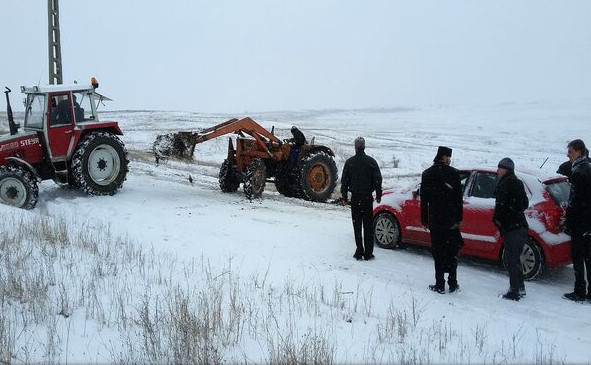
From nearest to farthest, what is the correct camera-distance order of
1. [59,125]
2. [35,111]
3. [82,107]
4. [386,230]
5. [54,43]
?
[386,230], [59,125], [35,111], [82,107], [54,43]

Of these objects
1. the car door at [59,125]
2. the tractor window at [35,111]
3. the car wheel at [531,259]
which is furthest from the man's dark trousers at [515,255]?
the tractor window at [35,111]

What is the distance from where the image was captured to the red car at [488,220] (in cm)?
697

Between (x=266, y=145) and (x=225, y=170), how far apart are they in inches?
55.9

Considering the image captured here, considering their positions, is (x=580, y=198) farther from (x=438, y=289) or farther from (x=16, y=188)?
(x=16, y=188)

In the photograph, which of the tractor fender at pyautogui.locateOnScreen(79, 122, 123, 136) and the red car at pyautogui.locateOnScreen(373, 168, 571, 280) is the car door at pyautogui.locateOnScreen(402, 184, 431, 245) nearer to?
the red car at pyautogui.locateOnScreen(373, 168, 571, 280)

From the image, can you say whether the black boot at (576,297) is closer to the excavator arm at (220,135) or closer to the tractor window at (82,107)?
the excavator arm at (220,135)

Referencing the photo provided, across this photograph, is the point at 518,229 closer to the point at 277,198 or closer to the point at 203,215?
the point at 203,215

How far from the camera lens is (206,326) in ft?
15.3

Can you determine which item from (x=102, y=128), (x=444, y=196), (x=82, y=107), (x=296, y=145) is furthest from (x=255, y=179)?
(x=444, y=196)

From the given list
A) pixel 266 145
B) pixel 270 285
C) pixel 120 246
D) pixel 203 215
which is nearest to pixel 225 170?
pixel 266 145

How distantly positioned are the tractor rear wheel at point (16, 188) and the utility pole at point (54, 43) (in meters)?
9.97

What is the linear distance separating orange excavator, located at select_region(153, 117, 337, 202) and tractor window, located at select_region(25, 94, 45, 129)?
8.84ft

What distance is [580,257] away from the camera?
6520 mm

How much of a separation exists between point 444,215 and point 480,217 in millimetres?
1297
